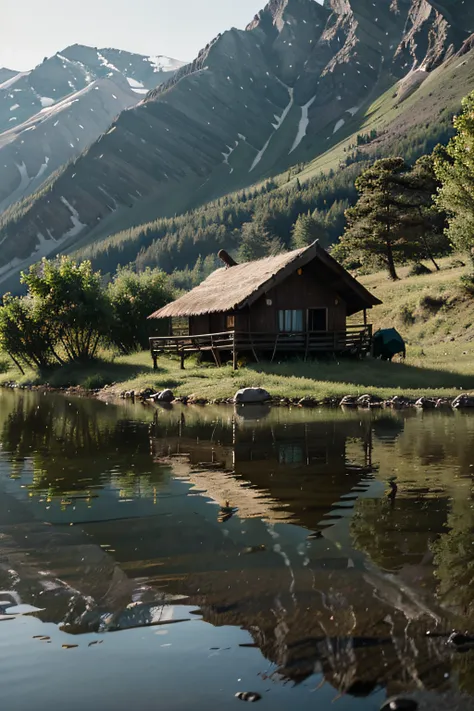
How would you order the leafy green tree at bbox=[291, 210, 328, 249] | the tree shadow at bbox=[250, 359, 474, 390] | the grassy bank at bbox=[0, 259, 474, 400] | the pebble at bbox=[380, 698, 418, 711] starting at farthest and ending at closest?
the leafy green tree at bbox=[291, 210, 328, 249], the grassy bank at bbox=[0, 259, 474, 400], the tree shadow at bbox=[250, 359, 474, 390], the pebble at bbox=[380, 698, 418, 711]

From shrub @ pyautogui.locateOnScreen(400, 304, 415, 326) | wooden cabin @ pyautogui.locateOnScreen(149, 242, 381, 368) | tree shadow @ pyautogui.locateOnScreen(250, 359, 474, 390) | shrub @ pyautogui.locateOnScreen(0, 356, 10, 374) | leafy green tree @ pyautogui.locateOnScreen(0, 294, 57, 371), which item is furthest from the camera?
shrub @ pyautogui.locateOnScreen(0, 356, 10, 374)

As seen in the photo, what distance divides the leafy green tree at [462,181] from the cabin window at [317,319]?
874 centimetres

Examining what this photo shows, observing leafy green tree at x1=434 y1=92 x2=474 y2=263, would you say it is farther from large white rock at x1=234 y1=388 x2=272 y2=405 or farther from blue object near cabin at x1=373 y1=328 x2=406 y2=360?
large white rock at x1=234 y1=388 x2=272 y2=405

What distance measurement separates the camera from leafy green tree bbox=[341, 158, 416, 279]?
55438mm

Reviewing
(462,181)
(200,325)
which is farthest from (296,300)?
(462,181)

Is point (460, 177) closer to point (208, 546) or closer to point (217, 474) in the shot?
point (217, 474)

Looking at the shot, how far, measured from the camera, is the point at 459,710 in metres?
4.11

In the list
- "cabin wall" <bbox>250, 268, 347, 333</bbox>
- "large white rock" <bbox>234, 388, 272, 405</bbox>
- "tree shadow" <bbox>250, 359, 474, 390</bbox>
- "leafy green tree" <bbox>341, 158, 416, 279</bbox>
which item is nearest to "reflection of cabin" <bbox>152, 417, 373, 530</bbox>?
"large white rock" <bbox>234, 388, 272, 405</bbox>

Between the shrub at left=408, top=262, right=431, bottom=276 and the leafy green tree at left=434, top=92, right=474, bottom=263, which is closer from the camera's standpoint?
the leafy green tree at left=434, top=92, right=474, bottom=263

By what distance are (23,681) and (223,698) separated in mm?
1407

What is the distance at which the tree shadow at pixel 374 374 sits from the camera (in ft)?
88.0

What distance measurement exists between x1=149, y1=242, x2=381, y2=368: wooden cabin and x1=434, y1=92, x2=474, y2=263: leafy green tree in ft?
21.5

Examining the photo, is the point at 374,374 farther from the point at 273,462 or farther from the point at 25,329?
the point at 25,329

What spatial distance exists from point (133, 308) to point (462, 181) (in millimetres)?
25456
